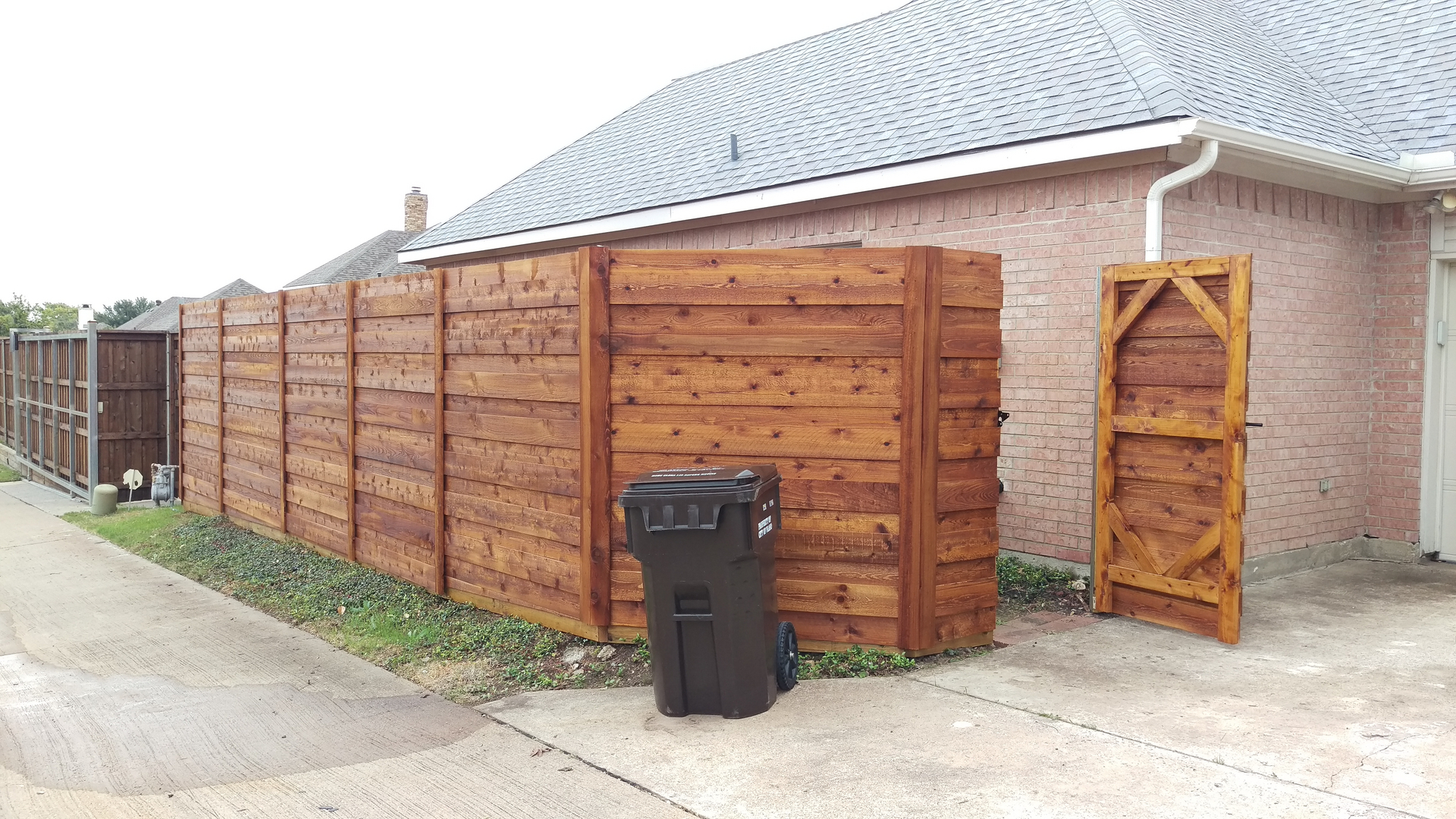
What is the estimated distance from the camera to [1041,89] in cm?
877

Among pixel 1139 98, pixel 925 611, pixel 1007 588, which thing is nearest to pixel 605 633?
pixel 925 611

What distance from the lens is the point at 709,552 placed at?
511 centimetres

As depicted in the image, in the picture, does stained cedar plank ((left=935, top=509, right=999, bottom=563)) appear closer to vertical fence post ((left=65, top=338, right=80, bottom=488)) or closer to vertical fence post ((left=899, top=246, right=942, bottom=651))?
vertical fence post ((left=899, top=246, right=942, bottom=651))

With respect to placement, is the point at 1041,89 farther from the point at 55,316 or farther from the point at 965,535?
the point at 55,316

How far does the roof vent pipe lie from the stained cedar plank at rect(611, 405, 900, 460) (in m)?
2.60

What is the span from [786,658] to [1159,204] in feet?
13.4

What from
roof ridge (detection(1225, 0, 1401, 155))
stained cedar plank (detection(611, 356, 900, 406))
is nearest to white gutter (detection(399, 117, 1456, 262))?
roof ridge (detection(1225, 0, 1401, 155))

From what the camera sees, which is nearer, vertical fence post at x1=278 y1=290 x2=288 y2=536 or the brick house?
the brick house

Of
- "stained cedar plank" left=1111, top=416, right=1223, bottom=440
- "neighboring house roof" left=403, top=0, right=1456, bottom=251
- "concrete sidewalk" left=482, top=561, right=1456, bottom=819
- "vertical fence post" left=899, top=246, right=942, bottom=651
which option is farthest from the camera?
"neighboring house roof" left=403, top=0, right=1456, bottom=251

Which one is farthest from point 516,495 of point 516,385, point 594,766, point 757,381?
point 594,766

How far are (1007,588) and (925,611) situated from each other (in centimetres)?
207

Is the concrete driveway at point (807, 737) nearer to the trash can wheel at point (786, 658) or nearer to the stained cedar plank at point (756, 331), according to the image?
the trash can wheel at point (786, 658)

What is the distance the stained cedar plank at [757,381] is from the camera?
19.4 ft

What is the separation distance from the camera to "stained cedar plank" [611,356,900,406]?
5902 mm
